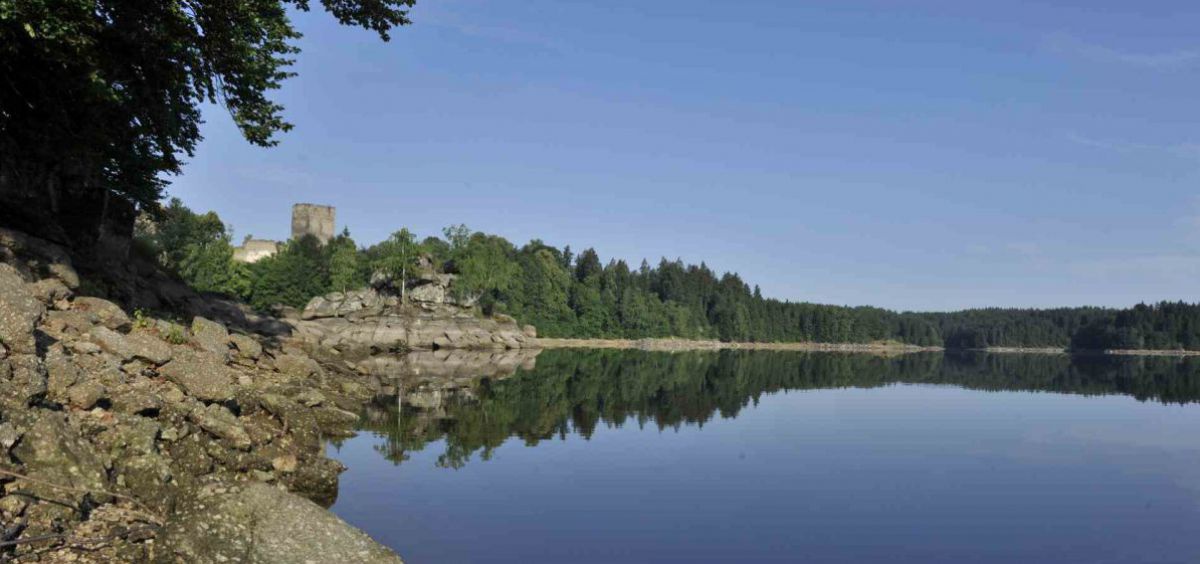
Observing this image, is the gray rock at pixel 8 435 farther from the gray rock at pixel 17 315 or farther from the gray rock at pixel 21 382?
the gray rock at pixel 17 315

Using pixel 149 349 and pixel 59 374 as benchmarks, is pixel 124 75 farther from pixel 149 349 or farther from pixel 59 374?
pixel 59 374

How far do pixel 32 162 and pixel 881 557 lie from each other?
32.4m

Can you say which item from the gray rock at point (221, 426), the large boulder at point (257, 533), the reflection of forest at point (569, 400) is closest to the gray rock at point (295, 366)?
the reflection of forest at point (569, 400)

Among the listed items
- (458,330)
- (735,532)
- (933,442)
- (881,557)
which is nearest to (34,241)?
(735,532)

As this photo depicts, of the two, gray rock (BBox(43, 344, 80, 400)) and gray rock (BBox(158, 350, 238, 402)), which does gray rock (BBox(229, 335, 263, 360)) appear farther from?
gray rock (BBox(43, 344, 80, 400))

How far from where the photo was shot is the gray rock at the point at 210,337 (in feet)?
84.8

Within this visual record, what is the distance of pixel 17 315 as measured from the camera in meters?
15.9

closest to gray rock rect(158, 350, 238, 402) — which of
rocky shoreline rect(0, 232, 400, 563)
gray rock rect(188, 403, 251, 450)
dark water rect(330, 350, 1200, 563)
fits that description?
rocky shoreline rect(0, 232, 400, 563)

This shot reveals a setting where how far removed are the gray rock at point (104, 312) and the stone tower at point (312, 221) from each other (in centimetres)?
13026

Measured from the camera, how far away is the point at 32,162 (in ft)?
91.9

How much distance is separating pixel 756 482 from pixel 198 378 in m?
16.9

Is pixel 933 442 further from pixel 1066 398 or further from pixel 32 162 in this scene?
pixel 32 162

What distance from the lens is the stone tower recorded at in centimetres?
14700

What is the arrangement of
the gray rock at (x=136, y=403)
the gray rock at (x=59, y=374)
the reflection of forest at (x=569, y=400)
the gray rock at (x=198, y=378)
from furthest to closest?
1. the reflection of forest at (x=569, y=400)
2. the gray rock at (x=198, y=378)
3. the gray rock at (x=136, y=403)
4. the gray rock at (x=59, y=374)
